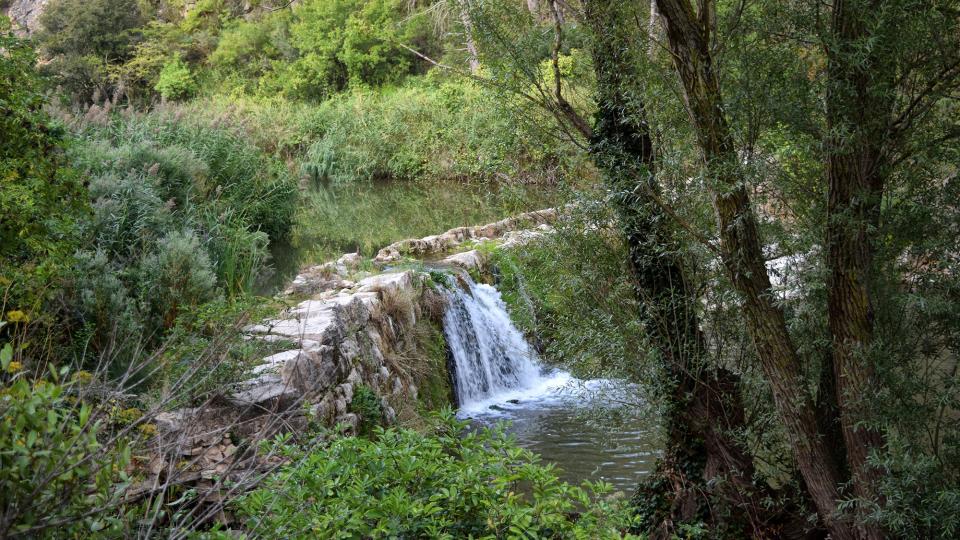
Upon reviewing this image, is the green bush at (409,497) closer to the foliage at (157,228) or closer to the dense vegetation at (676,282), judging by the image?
the dense vegetation at (676,282)

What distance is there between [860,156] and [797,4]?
914 millimetres

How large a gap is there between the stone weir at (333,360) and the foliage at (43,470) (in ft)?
5.60

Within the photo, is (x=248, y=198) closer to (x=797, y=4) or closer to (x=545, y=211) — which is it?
(x=545, y=211)

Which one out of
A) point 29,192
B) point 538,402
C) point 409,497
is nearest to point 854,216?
point 409,497

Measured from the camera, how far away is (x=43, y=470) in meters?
2.18

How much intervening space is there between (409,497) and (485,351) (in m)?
6.07

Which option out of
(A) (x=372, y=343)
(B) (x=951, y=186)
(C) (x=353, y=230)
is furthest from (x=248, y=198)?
(B) (x=951, y=186)

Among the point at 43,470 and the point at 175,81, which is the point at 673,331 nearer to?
the point at 43,470

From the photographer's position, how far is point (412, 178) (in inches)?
899

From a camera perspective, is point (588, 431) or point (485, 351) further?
point (485, 351)

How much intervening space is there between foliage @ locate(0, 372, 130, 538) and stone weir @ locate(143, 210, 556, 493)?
5.60 feet

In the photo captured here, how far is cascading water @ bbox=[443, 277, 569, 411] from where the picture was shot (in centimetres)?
911

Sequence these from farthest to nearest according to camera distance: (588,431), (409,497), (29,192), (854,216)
A: (588,431), (29,192), (854,216), (409,497)

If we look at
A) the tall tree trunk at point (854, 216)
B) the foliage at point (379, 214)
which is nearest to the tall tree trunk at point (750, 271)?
the tall tree trunk at point (854, 216)
